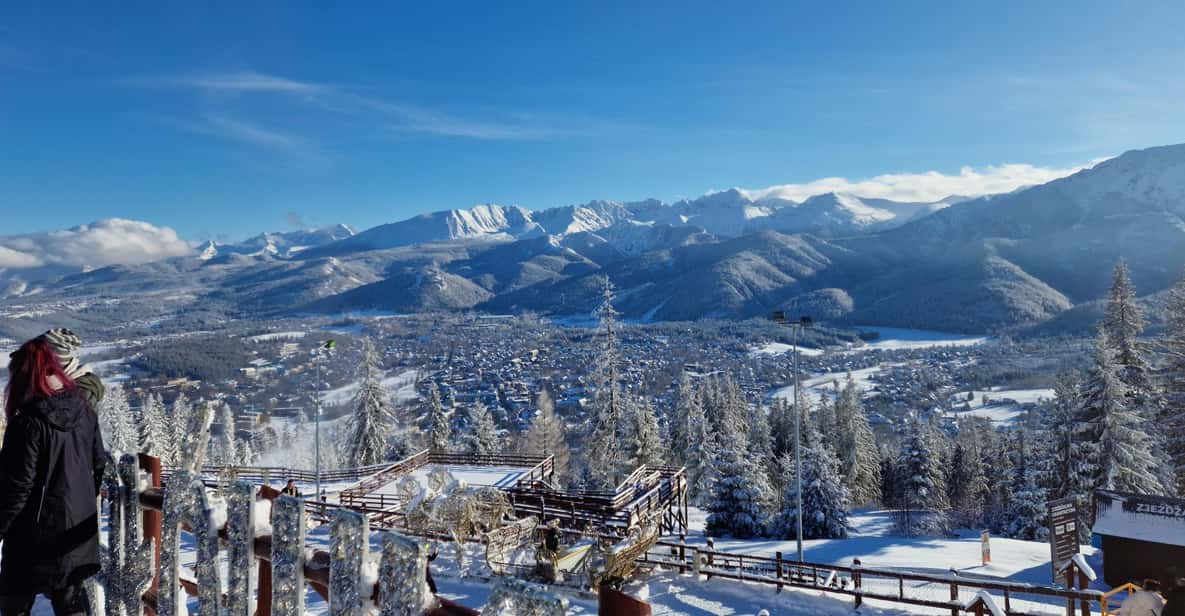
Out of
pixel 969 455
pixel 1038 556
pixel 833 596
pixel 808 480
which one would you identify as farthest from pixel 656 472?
pixel 969 455

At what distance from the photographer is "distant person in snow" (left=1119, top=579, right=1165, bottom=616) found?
7176 millimetres

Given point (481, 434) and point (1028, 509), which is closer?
point (1028, 509)

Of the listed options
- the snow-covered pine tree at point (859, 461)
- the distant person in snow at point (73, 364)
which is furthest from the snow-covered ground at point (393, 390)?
the distant person in snow at point (73, 364)

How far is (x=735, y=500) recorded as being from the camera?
2934 cm

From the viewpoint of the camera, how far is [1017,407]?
109938 mm

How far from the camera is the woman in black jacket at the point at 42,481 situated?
3.36 m

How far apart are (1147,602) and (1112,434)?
80.1ft

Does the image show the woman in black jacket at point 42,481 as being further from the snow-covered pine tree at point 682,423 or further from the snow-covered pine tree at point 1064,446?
the snow-covered pine tree at point 682,423

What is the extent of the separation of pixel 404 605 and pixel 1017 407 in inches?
5262

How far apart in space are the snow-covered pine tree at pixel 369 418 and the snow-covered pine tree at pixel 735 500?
20.9 m

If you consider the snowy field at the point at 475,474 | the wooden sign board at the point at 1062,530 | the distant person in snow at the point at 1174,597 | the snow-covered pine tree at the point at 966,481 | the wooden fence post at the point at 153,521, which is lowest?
the snow-covered pine tree at the point at 966,481

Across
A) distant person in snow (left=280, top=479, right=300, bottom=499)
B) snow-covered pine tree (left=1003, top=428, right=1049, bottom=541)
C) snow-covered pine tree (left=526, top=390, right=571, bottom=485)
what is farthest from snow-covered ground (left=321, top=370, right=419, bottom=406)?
snow-covered pine tree (left=1003, top=428, right=1049, bottom=541)

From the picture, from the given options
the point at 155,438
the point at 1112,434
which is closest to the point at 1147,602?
the point at 1112,434

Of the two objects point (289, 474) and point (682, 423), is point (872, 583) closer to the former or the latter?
point (289, 474)
